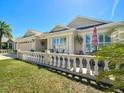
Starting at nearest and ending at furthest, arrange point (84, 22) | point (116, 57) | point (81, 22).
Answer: point (116, 57) → point (84, 22) → point (81, 22)

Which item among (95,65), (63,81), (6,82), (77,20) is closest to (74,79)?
(63,81)

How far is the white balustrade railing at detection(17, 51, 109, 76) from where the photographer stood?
21.8 ft

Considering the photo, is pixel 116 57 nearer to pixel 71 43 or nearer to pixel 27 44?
pixel 71 43

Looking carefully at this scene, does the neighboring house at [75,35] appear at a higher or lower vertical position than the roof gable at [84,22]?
lower

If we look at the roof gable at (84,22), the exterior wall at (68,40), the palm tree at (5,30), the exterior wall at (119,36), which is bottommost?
the exterior wall at (119,36)

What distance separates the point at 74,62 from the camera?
Result: 8031 mm

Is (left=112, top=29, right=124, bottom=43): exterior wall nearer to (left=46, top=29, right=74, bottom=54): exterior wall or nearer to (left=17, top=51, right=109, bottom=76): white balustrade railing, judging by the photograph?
(left=17, top=51, right=109, bottom=76): white balustrade railing

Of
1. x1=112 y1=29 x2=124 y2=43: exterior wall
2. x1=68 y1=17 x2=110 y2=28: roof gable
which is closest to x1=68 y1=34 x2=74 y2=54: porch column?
x1=68 y1=17 x2=110 y2=28: roof gable

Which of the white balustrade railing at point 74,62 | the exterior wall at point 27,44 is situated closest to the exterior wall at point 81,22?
the exterior wall at point 27,44

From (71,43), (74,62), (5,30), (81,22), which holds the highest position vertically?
(5,30)

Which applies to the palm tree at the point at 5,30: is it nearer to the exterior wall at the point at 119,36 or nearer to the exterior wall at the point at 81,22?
the exterior wall at the point at 81,22

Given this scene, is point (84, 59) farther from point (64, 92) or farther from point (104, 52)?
point (104, 52)

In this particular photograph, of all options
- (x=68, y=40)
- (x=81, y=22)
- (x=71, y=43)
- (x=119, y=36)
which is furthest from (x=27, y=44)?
(x=119, y=36)

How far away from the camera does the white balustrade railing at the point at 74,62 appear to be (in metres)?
6.66
